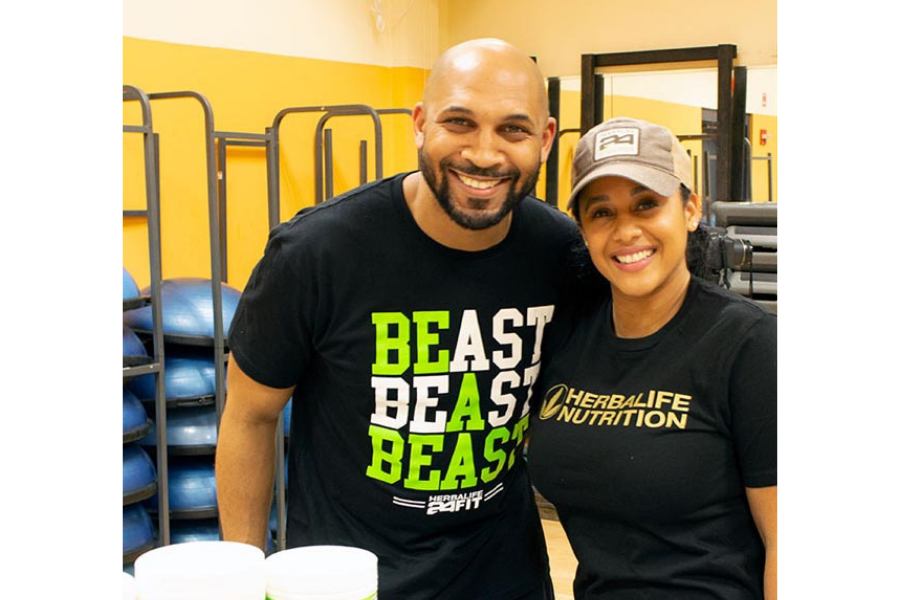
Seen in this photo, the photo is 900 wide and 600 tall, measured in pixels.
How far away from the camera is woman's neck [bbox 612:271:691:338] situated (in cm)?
142

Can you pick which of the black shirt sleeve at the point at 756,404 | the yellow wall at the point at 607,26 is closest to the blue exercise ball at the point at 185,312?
the black shirt sleeve at the point at 756,404

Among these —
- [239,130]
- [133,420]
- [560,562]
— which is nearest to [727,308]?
[133,420]

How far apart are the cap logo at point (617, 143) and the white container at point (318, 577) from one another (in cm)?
81

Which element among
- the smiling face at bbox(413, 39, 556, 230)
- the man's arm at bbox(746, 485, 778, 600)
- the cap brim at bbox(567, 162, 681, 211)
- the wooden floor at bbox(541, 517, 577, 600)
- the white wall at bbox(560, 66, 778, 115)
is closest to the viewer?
the man's arm at bbox(746, 485, 778, 600)

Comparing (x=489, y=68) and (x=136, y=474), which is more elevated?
(x=489, y=68)

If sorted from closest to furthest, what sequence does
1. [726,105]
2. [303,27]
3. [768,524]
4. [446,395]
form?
[768,524]
[446,395]
[303,27]
[726,105]

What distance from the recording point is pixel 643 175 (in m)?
1.37

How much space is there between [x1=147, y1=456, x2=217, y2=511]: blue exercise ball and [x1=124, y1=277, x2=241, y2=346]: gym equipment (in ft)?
1.46

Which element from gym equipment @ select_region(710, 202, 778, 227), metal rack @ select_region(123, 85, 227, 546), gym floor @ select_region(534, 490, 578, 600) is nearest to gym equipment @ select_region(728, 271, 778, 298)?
gym equipment @ select_region(710, 202, 778, 227)

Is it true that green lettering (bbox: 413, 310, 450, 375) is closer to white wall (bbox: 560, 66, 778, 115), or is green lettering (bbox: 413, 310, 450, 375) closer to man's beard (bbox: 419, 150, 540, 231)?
man's beard (bbox: 419, 150, 540, 231)

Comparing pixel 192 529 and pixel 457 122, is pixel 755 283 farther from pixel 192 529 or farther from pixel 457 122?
pixel 457 122

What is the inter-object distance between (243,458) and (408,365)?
37 centimetres
